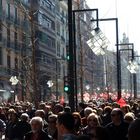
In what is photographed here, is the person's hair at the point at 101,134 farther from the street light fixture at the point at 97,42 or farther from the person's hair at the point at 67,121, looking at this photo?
the street light fixture at the point at 97,42

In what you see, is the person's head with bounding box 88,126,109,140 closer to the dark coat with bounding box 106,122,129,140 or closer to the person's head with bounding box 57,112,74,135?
the person's head with bounding box 57,112,74,135

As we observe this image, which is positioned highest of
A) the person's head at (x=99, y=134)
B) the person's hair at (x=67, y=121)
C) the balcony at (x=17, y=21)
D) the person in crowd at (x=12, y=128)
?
the balcony at (x=17, y=21)

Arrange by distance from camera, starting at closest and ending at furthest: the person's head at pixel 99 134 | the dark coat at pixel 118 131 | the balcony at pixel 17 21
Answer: the person's head at pixel 99 134, the dark coat at pixel 118 131, the balcony at pixel 17 21

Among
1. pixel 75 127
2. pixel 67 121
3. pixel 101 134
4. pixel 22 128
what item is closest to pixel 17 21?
pixel 22 128

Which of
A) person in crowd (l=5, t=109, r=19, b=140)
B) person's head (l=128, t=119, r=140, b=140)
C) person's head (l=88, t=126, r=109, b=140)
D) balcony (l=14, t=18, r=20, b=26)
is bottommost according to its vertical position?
person in crowd (l=5, t=109, r=19, b=140)

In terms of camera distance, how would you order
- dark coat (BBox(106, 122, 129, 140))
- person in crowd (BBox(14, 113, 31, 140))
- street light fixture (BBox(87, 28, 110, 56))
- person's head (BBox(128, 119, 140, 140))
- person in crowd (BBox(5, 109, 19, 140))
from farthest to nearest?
street light fixture (BBox(87, 28, 110, 56)) → person in crowd (BBox(5, 109, 19, 140)) → person in crowd (BBox(14, 113, 31, 140)) → dark coat (BBox(106, 122, 129, 140)) → person's head (BBox(128, 119, 140, 140))

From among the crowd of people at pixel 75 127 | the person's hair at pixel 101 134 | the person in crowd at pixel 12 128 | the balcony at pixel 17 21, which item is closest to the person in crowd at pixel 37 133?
the crowd of people at pixel 75 127

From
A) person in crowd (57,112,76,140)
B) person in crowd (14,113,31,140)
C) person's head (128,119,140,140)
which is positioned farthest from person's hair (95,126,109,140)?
person in crowd (14,113,31,140)

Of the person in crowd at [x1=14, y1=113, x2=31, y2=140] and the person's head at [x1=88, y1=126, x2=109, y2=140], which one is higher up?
the person's head at [x1=88, y1=126, x2=109, y2=140]

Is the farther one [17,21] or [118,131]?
[17,21]

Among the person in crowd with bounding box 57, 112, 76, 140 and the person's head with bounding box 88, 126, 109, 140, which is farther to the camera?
the person in crowd with bounding box 57, 112, 76, 140

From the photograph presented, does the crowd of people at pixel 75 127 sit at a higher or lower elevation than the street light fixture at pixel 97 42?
lower

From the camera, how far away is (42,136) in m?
7.79

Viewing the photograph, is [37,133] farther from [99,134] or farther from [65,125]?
[99,134]
